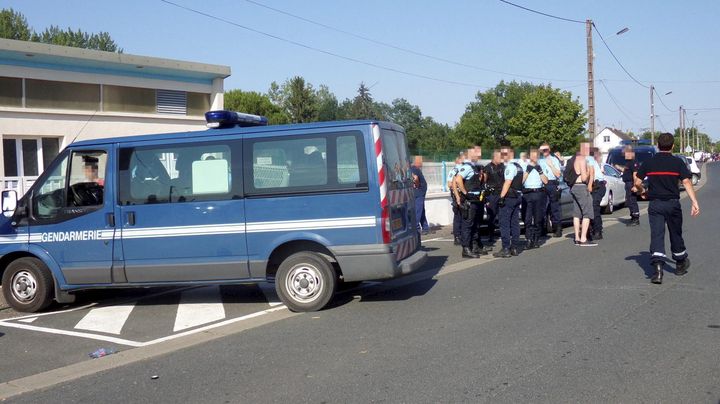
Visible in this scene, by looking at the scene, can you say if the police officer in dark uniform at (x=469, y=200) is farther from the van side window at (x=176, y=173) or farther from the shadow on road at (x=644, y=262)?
the van side window at (x=176, y=173)

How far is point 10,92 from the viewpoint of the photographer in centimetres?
1725

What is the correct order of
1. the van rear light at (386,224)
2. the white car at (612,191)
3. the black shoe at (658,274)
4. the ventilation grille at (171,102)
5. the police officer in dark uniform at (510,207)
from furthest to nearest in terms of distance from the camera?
the ventilation grille at (171,102) → the white car at (612,191) → the police officer in dark uniform at (510,207) → the black shoe at (658,274) → the van rear light at (386,224)

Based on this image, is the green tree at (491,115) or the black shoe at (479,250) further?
the green tree at (491,115)

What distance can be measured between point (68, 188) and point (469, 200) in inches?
238

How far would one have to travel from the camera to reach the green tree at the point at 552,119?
67.5 meters

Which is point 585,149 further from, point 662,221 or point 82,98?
point 82,98

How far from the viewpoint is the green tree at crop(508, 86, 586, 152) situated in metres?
67.5

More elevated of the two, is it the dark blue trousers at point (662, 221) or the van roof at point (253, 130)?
the van roof at point (253, 130)

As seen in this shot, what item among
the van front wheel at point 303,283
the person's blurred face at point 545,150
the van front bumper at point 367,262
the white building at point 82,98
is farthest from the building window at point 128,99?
the van front bumper at point 367,262

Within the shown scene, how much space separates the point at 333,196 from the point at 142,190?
7.60 ft

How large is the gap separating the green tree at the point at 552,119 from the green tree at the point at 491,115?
84.3 feet

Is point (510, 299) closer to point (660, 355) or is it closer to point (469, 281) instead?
point (469, 281)

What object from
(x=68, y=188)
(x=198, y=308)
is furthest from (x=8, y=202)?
(x=198, y=308)

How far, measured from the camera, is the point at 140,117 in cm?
1983
